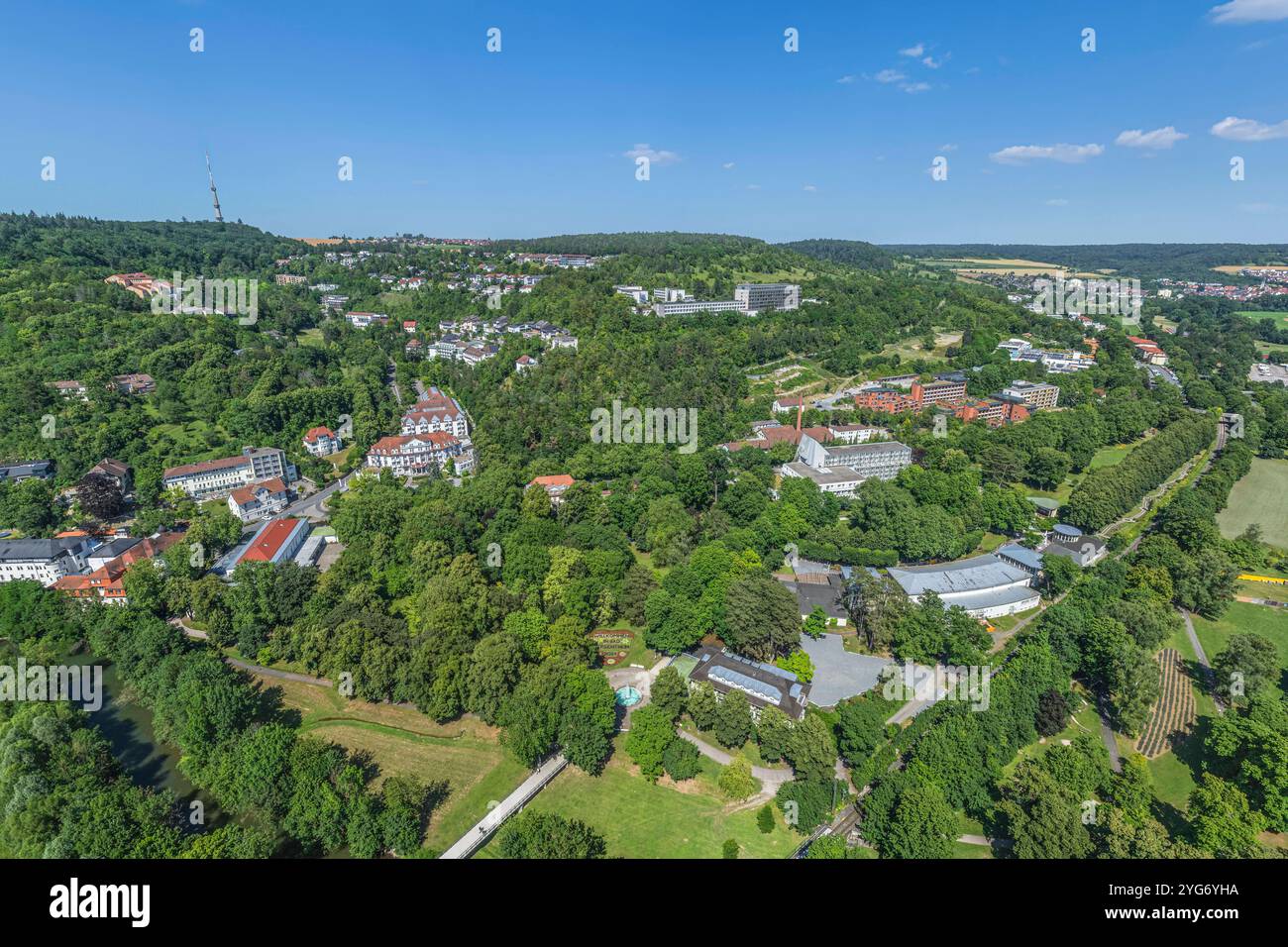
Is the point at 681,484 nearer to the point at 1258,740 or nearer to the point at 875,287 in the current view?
the point at 1258,740

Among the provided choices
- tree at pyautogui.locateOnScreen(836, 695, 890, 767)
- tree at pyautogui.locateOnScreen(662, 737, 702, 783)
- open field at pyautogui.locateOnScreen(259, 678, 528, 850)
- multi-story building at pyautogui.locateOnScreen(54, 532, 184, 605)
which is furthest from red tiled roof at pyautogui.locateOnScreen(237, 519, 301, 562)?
tree at pyautogui.locateOnScreen(836, 695, 890, 767)

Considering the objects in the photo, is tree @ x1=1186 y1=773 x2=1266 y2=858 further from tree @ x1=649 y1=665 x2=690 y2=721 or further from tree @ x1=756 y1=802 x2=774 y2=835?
tree @ x1=649 y1=665 x2=690 y2=721

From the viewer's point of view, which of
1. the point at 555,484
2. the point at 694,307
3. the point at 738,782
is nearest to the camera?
the point at 738,782

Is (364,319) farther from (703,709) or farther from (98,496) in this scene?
(703,709)

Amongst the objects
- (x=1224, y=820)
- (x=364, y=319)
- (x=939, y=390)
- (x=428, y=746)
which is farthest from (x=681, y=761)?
(x=364, y=319)

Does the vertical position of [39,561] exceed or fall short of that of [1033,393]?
it falls short

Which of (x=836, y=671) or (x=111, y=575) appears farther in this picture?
(x=111, y=575)

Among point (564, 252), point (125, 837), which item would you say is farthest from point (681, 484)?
point (564, 252)

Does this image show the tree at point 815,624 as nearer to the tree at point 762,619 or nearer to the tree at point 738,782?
the tree at point 762,619
